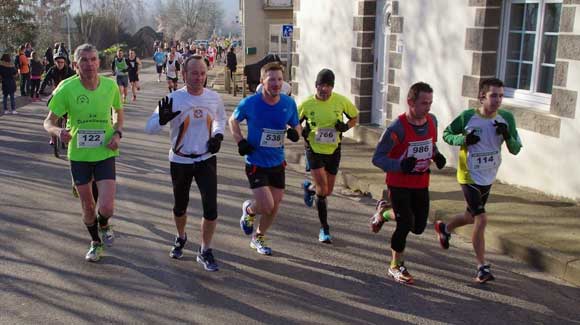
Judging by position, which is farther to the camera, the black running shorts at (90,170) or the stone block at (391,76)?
the stone block at (391,76)

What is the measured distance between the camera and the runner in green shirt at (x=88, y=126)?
17.9ft

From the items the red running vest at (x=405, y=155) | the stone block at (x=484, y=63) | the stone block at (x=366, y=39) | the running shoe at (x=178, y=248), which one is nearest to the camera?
the red running vest at (x=405, y=155)

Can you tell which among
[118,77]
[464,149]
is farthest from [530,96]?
[118,77]

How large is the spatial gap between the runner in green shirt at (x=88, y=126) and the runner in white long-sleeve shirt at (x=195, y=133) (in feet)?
1.73

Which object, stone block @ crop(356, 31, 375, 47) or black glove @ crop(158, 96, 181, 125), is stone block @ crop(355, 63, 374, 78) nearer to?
stone block @ crop(356, 31, 375, 47)

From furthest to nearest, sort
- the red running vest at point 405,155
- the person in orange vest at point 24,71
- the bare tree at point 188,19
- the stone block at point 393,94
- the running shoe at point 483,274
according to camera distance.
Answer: the bare tree at point 188,19
the person in orange vest at point 24,71
the stone block at point 393,94
the running shoe at point 483,274
the red running vest at point 405,155

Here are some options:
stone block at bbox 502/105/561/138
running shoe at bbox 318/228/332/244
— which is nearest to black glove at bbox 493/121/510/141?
running shoe at bbox 318/228/332/244

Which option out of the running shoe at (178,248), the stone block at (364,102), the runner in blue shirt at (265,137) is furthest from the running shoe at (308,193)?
the stone block at (364,102)

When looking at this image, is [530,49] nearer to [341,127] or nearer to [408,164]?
[341,127]

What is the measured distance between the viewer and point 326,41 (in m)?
13.8

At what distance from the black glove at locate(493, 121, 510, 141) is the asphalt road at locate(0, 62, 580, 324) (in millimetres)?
1297

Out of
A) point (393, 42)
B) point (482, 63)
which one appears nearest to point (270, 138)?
point (482, 63)

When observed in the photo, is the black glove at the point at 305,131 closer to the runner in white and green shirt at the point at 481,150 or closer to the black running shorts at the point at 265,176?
the black running shorts at the point at 265,176

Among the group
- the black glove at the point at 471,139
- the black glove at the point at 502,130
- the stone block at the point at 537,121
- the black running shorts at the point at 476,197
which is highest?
the black glove at the point at 502,130
